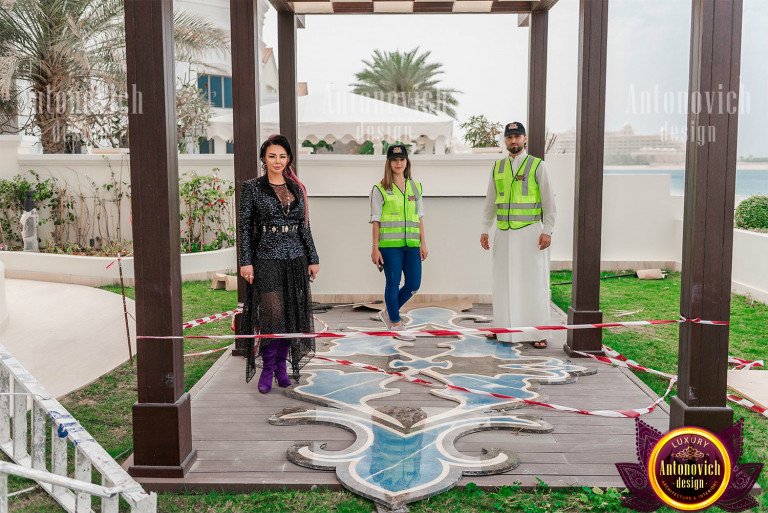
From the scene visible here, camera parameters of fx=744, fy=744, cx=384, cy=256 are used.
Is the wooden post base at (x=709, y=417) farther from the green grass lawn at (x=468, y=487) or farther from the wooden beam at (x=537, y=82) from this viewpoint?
the wooden beam at (x=537, y=82)

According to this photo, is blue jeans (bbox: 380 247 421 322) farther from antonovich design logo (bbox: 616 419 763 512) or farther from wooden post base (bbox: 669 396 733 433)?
Result: antonovich design logo (bbox: 616 419 763 512)

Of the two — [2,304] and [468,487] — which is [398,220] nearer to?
[468,487]

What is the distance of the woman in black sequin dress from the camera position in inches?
181

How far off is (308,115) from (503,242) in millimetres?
10251

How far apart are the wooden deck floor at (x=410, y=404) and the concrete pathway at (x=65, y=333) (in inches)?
44.9

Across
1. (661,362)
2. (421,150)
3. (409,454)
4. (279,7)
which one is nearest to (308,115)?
(421,150)

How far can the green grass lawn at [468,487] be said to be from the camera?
3.18 meters

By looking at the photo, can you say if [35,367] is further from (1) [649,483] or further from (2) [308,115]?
(2) [308,115]

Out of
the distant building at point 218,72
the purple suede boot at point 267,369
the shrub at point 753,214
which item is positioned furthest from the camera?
the distant building at point 218,72

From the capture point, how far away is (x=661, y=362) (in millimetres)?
5801

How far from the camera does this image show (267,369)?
4.86 metres

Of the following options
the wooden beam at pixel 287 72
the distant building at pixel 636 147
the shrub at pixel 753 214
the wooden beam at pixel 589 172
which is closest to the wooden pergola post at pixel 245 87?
the wooden beam at pixel 287 72

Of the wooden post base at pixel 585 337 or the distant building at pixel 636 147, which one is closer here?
the wooden post base at pixel 585 337

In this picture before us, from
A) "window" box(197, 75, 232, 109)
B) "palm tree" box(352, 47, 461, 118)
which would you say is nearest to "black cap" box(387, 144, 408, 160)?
"window" box(197, 75, 232, 109)
